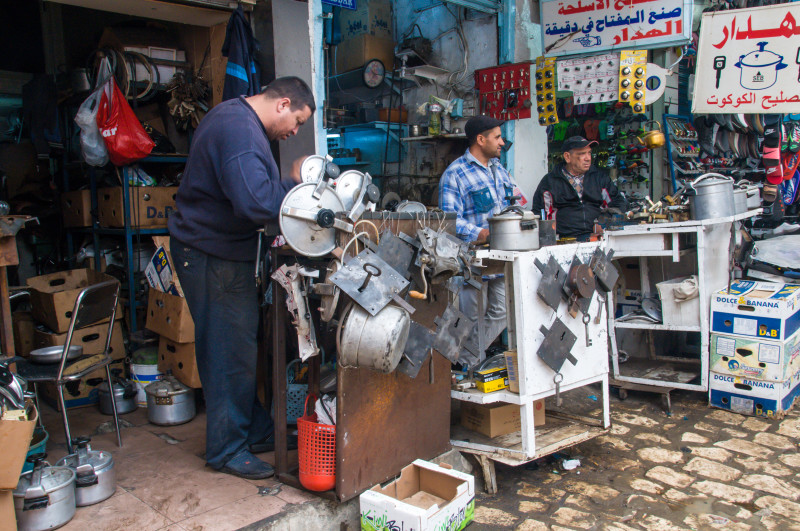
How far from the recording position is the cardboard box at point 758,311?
4082 millimetres

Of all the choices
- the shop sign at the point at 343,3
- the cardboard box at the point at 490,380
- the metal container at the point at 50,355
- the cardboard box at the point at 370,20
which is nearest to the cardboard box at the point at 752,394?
the cardboard box at the point at 490,380

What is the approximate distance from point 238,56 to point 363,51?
2.77 m

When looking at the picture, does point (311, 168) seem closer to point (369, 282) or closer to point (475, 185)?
point (369, 282)

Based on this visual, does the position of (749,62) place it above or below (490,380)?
above

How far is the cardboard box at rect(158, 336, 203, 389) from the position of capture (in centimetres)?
369

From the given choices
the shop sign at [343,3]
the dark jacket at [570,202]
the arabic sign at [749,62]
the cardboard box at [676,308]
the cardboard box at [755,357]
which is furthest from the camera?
the arabic sign at [749,62]

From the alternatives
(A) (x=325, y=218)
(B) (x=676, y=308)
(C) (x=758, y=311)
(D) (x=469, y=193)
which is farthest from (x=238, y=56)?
(C) (x=758, y=311)

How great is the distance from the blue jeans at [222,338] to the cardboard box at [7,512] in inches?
34.2

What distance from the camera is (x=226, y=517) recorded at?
8.15ft

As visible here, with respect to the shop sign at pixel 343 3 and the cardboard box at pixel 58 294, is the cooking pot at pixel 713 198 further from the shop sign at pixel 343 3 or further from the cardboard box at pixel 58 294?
the cardboard box at pixel 58 294

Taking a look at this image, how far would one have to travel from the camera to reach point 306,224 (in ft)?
8.18

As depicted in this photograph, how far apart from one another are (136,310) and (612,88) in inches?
170

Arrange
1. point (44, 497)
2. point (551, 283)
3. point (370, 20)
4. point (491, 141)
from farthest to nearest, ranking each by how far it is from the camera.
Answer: point (370, 20)
point (491, 141)
point (551, 283)
point (44, 497)

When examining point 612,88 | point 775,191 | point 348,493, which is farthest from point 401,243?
point 775,191
